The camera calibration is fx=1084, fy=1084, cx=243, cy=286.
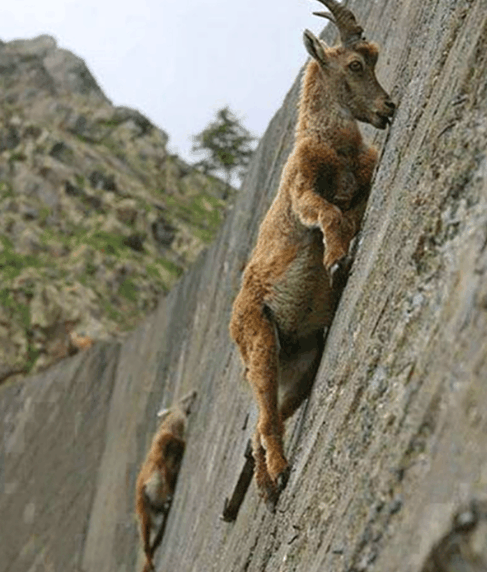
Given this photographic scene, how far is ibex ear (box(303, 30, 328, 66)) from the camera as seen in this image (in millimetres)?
4781

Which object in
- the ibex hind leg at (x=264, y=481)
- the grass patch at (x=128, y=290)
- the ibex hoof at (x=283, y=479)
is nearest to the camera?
the ibex hoof at (x=283, y=479)

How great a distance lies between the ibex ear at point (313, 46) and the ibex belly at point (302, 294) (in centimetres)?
92

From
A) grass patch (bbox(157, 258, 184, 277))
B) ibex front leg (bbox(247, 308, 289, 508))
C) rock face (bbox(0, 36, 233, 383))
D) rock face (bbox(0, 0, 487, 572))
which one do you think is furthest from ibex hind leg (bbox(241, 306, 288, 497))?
grass patch (bbox(157, 258, 184, 277))

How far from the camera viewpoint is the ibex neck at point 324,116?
4.70m

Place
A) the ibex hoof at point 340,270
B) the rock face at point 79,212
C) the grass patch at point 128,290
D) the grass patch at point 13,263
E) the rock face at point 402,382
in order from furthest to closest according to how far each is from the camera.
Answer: the grass patch at point 13,263, the grass patch at point 128,290, the rock face at point 79,212, the ibex hoof at point 340,270, the rock face at point 402,382

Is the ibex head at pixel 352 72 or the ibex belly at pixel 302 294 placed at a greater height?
the ibex head at pixel 352 72

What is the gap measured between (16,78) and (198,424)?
34681 millimetres

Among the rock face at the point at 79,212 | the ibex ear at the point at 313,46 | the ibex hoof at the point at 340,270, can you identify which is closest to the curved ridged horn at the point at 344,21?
the ibex ear at the point at 313,46

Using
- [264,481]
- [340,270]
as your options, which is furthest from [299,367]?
[340,270]

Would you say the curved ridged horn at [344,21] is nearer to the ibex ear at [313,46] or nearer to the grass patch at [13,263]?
the ibex ear at [313,46]

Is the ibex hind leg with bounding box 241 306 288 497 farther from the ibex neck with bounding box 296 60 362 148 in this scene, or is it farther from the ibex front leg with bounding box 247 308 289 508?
the ibex neck with bounding box 296 60 362 148

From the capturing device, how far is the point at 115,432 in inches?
638

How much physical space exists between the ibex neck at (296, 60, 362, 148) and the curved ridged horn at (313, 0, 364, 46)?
0.64 feet

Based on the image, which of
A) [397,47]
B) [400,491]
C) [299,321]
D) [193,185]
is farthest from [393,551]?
[193,185]
